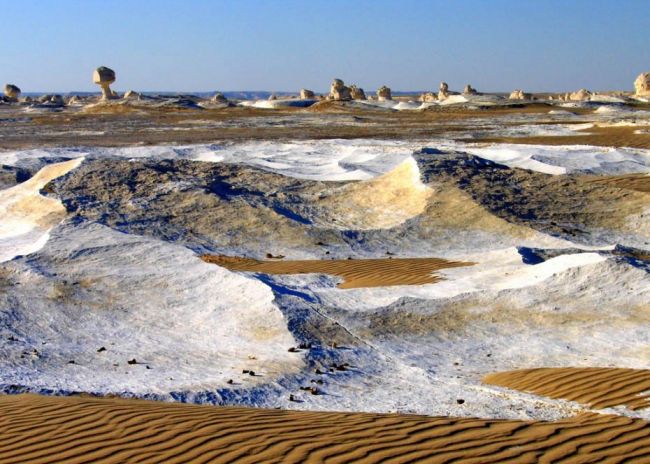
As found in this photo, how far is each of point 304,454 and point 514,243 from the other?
9.82 m

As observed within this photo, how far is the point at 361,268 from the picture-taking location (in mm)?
12617

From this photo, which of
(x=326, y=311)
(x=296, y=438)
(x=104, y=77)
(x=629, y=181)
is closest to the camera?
(x=296, y=438)

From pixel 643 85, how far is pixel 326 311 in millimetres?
63158

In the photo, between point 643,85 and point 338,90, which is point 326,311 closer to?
point 338,90

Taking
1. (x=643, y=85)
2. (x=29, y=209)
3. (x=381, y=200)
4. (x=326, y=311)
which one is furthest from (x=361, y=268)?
(x=643, y=85)

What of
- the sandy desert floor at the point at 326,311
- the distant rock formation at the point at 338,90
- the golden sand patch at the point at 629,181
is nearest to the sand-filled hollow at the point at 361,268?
the sandy desert floor at the point at 326,311

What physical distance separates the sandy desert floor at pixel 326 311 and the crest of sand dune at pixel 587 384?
0.11 feet

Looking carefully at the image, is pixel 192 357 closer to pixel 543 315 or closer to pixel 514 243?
pixel 543 315

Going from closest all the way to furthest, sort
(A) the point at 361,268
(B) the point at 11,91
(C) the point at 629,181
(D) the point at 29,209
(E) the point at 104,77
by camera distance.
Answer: (A) the point at 361,268 < (D) the point at 29,209 < (C) the point at 629,181 < (E) the point at 104,77 < (B) the point at 11,91

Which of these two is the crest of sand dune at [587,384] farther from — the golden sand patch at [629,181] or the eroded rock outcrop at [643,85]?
the eroded rock outcrop at [643,85]

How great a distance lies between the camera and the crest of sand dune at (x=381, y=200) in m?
16.0

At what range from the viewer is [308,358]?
8680 millimetres

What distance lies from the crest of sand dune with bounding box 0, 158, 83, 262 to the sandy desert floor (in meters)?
0.07

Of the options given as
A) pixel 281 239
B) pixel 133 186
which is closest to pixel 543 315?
pixel 281 239
